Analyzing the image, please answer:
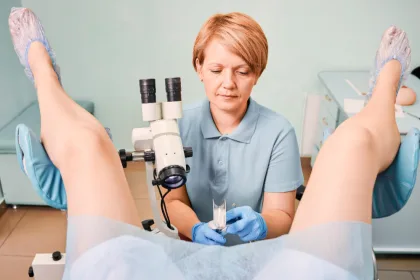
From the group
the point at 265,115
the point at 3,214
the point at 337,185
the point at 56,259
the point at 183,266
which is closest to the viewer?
the point at 183,266

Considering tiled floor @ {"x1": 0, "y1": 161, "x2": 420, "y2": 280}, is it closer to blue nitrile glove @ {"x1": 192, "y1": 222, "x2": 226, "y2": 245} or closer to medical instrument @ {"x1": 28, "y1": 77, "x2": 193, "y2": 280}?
medical instrument @ {"x1": 28, "y1": 77, "x2": 193, "y2": 280}

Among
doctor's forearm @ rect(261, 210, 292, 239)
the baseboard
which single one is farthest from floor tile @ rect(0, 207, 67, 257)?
the baseboard

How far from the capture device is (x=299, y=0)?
263cm

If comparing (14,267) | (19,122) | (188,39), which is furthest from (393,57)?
(19,122)

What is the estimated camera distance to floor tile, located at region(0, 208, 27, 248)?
2.38 m

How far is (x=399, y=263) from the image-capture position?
2.18 metres

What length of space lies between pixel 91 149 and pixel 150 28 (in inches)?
75.0

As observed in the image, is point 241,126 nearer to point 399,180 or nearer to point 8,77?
point 399,180

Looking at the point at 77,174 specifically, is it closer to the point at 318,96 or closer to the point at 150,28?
the point at 150,28

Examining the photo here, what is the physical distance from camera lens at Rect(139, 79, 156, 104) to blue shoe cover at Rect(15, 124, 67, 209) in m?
0.28

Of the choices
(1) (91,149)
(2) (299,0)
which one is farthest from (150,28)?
(1) (91,149)

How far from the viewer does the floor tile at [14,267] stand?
2072mm

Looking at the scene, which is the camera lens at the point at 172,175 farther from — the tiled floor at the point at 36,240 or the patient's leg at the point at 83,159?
the tiled floor at the point at 36,240

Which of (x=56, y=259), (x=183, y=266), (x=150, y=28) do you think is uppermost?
(x=150, y=28)
